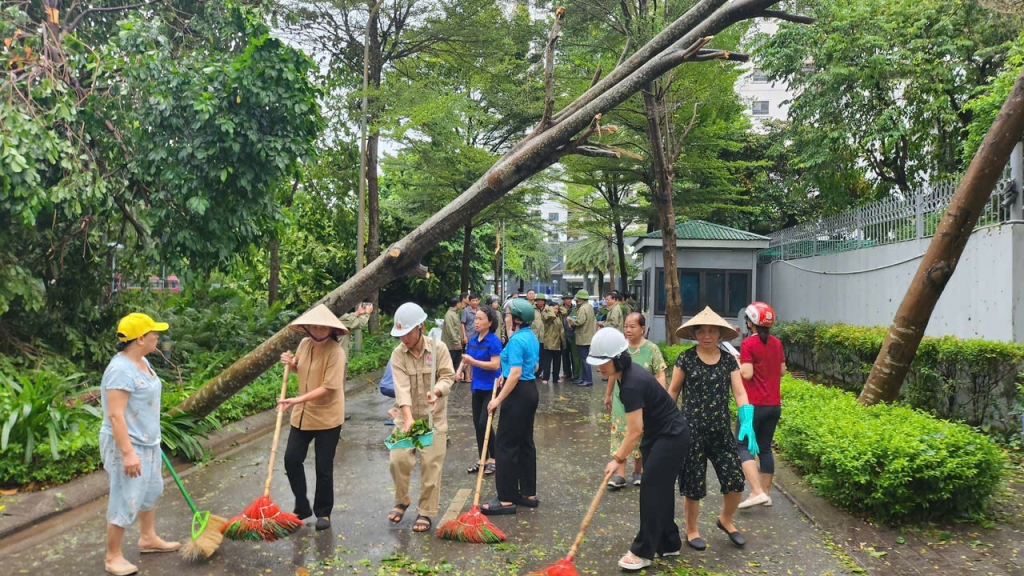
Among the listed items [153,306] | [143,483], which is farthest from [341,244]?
[143,483]

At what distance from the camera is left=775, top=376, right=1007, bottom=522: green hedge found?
526 centimetres

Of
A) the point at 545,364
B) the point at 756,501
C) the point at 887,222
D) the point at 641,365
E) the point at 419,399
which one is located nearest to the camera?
the point at 419,399

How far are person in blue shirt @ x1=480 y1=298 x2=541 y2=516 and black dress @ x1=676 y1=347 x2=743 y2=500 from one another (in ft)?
4.78

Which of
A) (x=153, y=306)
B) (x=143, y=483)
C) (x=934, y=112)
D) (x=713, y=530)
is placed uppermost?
(x=934, y=112)

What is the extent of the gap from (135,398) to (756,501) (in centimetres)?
480

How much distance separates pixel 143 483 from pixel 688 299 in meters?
16.1

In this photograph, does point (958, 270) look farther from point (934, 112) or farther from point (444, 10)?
point (444, 10)

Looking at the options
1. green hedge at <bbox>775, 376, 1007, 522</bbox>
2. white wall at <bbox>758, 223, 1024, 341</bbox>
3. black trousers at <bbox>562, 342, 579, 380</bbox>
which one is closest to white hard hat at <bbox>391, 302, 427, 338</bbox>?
green hedge at <bbox>775, 376, 1007, 522</bbox>

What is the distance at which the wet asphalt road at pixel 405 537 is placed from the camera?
185 inches

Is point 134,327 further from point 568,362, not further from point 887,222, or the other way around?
point 887,222

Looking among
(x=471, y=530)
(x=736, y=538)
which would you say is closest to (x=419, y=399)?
(x=471, y=530)

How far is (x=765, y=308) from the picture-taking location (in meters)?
5.93

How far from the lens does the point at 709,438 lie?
4.98 metres

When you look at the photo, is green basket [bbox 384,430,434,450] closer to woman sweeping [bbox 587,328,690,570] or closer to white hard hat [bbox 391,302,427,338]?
white hard hat [bbox 391,302,427,338]
